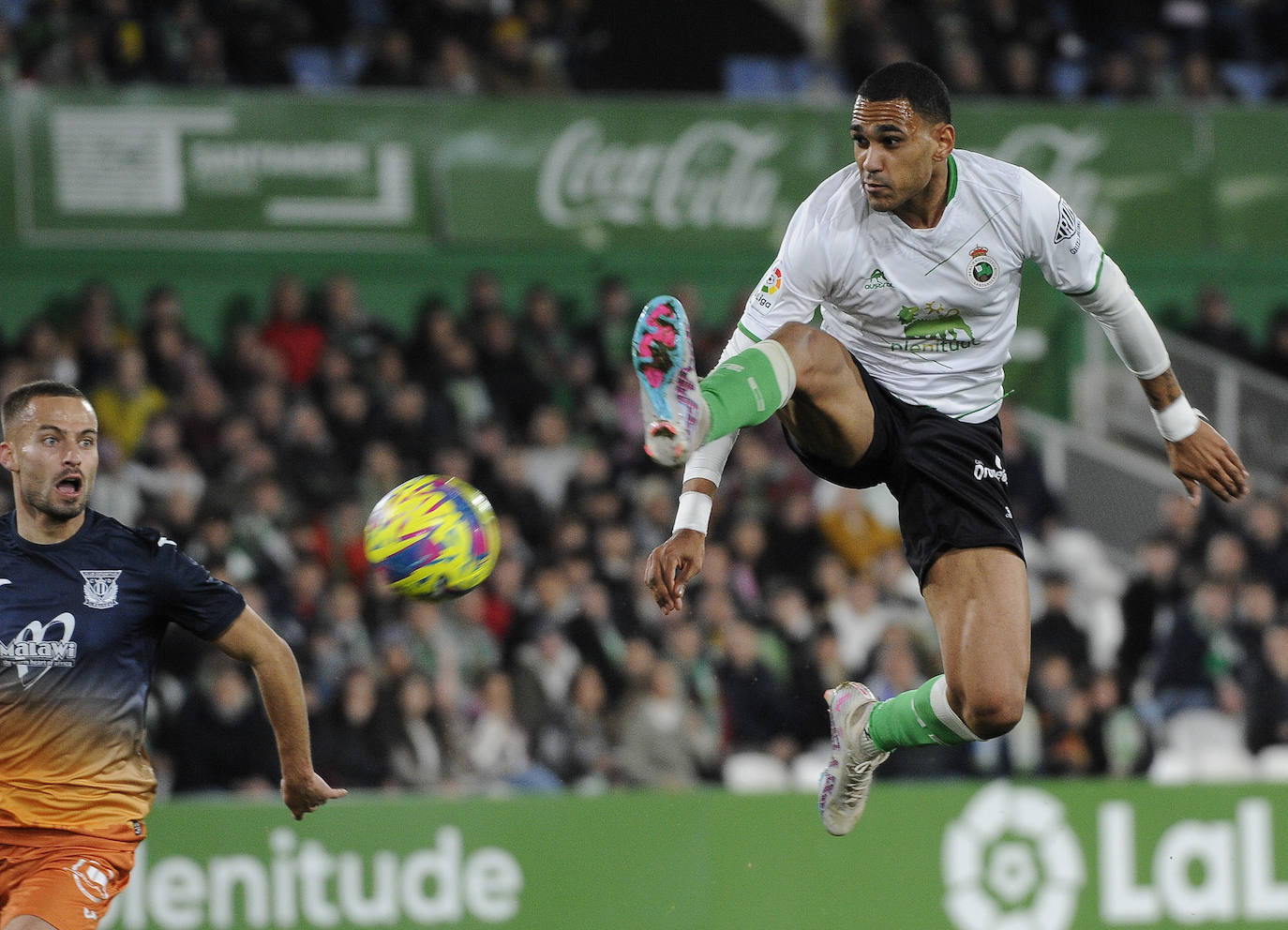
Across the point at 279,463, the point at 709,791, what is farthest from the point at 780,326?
the point at 279,463

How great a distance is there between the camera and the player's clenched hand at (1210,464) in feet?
21.0

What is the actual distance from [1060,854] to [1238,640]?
3.34 meters

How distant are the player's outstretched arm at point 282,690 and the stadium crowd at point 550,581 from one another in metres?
4.22

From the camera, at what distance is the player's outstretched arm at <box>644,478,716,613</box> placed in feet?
19.3

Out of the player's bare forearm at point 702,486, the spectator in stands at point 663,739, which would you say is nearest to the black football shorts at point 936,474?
the player's bare forearm at point 702,486

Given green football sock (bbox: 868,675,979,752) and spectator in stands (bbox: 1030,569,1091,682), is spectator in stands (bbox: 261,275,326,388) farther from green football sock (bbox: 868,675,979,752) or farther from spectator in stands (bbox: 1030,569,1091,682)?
green football sock (bbox: 868,675,979,752)

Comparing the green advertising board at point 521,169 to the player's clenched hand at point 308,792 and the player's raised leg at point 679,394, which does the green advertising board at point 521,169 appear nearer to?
the player's clenched hand at point 308,792

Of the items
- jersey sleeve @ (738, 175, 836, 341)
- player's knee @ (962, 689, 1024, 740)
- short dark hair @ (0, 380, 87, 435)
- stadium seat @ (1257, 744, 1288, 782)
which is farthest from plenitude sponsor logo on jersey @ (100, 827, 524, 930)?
stadium seat @ (1257, 744, 1288, 782)

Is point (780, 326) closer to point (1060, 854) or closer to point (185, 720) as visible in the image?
point (1060, 854)

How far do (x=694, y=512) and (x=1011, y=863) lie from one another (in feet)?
13.1

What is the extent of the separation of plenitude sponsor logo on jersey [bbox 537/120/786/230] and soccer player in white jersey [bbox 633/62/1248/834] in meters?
8.77

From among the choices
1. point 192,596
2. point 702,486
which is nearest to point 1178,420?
point 702,486

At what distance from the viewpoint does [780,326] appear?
242 inches

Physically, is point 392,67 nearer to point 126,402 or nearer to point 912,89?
point 126,402
